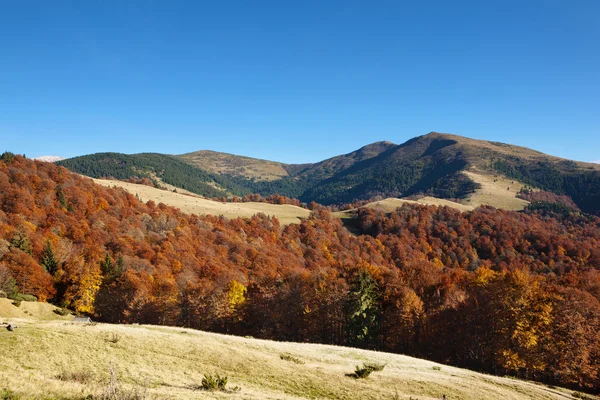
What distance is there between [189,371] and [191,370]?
457 millimetres

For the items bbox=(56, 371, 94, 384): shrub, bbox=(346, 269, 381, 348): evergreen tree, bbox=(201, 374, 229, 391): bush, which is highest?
bbox=(56, 371, 94, 384): shrub

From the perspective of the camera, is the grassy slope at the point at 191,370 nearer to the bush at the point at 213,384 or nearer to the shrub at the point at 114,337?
the shrub at the point at 114,337

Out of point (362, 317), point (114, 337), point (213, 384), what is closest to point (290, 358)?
point (213, 384)

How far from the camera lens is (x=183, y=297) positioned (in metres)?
90.4

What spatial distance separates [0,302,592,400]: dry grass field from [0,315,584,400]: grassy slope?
6 centimetres

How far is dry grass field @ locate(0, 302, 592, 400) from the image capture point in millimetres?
20594

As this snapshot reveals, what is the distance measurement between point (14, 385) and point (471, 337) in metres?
74.0

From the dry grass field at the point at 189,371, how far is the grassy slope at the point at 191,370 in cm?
6

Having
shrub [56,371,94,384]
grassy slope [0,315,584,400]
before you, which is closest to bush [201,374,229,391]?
grassy slope [0,315,584,400]

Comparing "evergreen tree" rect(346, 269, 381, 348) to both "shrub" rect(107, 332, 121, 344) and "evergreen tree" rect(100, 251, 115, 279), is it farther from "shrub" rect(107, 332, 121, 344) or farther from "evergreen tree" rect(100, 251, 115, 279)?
"evergreen tree" rect(100, 251, 115, 279)

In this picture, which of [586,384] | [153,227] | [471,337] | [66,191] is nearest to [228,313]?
[471,337]

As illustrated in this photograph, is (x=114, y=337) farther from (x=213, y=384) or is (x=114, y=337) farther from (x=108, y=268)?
(x=108, y=268)

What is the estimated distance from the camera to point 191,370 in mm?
28719

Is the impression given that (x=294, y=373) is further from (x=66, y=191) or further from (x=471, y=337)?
(x=66, y=191)
